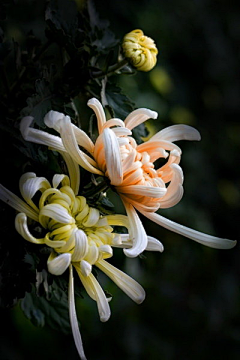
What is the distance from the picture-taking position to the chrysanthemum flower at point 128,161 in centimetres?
53

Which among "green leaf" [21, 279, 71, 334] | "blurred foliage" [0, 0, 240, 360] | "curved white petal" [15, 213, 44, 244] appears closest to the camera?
"curved white petal" [15, 213, 44, 244]

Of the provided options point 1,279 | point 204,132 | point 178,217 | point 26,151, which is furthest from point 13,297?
point 204,132

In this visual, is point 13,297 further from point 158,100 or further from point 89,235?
point 158,100

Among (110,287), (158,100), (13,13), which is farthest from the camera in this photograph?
(158,100)

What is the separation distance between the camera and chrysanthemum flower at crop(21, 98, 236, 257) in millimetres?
Answer: 528

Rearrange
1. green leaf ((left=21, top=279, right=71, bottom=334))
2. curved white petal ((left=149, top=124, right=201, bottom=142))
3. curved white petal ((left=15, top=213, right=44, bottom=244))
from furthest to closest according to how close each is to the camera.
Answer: green leaf ((left=21, top=279, right=71, bottom=334))
curved white petal ((left=149, top=124, right=201, bottom=142))
curved white petal ((left=15, top=213, right=44, bottom=244))

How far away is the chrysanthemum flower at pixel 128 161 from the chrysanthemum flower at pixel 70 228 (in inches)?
0.8

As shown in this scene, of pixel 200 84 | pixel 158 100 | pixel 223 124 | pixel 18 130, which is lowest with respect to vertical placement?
pixel 223 124

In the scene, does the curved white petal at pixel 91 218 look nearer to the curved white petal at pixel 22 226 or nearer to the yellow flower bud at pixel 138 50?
the curved white petal at pixel 22 226

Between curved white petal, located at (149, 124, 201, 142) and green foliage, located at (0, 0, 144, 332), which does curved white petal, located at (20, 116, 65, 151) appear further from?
curved white petal, located at (149, 124, 201, 142)

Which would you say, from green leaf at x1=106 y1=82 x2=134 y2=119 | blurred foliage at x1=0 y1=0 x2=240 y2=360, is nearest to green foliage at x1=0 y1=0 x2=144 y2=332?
green leaf at x1=106 y1=82 x2=134 y2=119

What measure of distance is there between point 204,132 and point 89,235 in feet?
3.99

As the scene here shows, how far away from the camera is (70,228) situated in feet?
1.72

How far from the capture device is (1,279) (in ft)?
1.75
